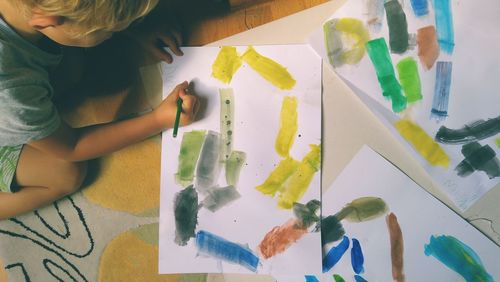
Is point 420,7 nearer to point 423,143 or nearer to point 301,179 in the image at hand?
point 423,143

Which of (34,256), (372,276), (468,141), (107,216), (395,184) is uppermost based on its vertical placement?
(468,141)

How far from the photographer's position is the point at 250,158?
31.9 inches

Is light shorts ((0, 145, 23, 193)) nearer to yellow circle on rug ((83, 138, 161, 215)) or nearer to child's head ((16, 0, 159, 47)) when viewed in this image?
yellow circle on rug ((83, 138, 161, 215))

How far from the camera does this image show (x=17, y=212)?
83cm

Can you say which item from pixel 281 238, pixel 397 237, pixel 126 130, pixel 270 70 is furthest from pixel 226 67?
pixel 397 237

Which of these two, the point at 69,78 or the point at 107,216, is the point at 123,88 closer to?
the point at 69,78

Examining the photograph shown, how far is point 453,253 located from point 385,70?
323 mm

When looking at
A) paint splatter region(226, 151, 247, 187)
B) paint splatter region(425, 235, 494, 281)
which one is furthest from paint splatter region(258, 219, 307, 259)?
paint splatter region(425, 235, 494, 281)

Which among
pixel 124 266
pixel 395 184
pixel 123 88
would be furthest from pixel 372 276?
pixel 123 88

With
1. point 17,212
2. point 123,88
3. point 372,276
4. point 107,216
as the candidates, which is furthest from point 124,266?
point 372,276

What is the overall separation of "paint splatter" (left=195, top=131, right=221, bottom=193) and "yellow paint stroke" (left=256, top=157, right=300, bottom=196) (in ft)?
0.26

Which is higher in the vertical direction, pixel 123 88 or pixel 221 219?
pixel 123 88

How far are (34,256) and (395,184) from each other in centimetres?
63

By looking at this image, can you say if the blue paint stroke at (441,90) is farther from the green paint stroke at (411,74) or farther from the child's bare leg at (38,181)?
the child's bare leg at (38,181)
